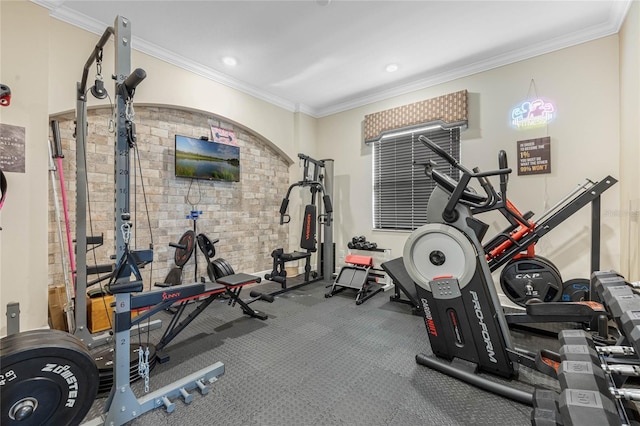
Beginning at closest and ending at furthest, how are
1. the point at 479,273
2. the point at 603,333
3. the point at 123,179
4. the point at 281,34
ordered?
the point at 123,179
the point at 479,273
the point at 603,333
the point at 281,34

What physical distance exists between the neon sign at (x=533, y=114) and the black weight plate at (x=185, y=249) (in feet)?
14.5

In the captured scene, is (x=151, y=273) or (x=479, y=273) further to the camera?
(x=151, y=273)

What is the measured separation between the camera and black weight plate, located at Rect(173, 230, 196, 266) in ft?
11.6

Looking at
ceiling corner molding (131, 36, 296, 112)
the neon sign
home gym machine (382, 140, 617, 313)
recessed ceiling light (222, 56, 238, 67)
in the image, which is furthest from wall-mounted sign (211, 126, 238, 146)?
the neon sign

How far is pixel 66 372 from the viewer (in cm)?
140

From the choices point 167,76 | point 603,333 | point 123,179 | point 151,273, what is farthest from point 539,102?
point 151,273

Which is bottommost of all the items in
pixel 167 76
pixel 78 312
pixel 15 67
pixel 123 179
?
pixel 78 312

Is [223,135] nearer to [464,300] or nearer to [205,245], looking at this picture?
[205,245]

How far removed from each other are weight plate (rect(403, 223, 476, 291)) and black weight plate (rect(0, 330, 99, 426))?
2.18 metres

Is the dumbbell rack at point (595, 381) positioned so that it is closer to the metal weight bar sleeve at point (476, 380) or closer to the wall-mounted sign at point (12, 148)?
the metal weight bar sleeve at point (476, 380)

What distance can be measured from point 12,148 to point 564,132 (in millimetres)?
5710

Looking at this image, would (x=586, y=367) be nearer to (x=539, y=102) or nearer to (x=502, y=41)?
(x=539, y=102)

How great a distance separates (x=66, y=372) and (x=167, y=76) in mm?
3486

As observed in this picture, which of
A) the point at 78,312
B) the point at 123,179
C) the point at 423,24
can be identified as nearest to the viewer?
the point at 123,179
